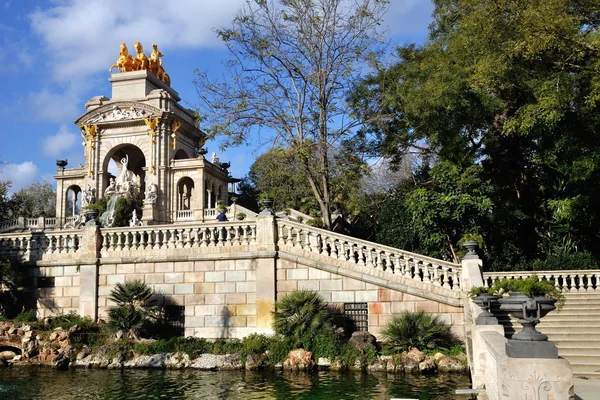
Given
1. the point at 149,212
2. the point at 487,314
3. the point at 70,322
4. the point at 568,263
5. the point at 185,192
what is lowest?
the point at 70,322

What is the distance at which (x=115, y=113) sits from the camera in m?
46.9

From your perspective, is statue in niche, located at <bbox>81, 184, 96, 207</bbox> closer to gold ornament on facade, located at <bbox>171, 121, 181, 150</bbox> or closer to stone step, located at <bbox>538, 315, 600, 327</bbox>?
gold ornament on facade, located at <bbox>171, 121, 181, 150</bbox>

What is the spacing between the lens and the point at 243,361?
13.7 metres

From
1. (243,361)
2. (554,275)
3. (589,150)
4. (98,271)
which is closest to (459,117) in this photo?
(589,150)

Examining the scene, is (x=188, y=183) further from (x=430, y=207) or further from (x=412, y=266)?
(x=412, y=266)

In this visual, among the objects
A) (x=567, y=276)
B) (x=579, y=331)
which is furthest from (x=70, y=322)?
(x=567, y=276)

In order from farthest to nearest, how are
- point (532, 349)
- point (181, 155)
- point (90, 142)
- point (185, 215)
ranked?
point (181, 155)
point (90, 142)
point (185, 215)
point (532, 349)

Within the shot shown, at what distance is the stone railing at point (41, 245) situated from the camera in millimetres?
16875

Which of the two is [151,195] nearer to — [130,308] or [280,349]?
[130,308]

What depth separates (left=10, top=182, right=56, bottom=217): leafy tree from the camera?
55.0m

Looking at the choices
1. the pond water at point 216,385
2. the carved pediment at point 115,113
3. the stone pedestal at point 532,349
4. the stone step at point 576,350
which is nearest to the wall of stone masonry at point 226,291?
the pond water at point 216,385

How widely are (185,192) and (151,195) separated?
5.46 m

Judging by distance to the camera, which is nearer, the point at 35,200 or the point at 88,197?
the point at 88,197

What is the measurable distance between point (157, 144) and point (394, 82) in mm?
28830
